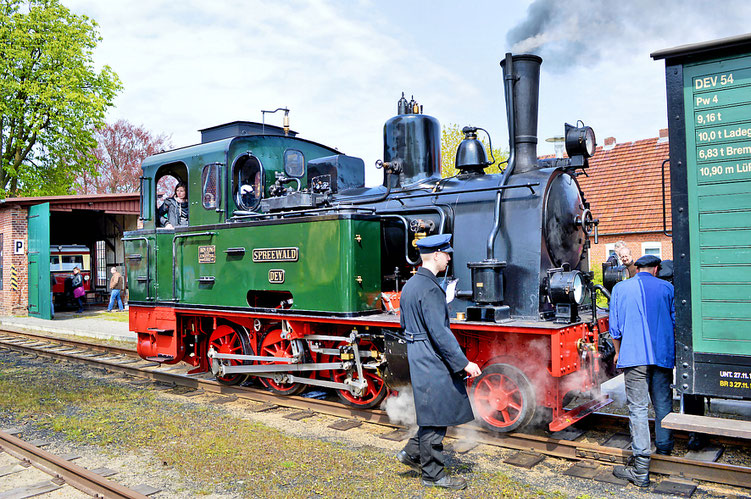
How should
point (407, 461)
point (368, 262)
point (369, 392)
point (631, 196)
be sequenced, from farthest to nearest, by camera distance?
point (631, 196), point (369, 392), point (368, 262), point (407, 461)

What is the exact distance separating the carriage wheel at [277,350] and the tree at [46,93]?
18.5 meters

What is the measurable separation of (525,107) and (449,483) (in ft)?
11.6

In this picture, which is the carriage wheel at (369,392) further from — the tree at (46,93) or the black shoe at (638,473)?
the tree at (46,93)

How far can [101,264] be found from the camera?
2489cm

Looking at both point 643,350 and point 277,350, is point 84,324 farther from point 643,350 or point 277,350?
point 643,350

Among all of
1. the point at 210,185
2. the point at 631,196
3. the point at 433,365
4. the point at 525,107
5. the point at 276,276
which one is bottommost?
the point at 433,365

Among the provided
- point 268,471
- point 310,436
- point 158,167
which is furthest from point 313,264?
point 158,167

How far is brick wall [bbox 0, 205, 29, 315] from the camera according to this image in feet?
56.2

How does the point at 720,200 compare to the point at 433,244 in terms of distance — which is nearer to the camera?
the point at 720,200

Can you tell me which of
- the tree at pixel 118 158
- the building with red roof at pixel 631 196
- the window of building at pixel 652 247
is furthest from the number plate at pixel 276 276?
the tree at pixel 118 158

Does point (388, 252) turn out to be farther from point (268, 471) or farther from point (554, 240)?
point (268, 471)

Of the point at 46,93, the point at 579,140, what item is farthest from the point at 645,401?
the point at 46,93

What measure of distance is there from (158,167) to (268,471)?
4968 millimetres

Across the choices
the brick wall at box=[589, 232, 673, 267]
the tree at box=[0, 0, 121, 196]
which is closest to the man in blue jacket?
the brick wall at box=[589, 232, 673, 267]
